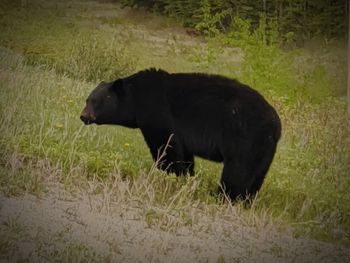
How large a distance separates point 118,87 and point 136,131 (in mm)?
437

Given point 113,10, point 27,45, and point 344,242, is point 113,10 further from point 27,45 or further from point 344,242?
point 344,242

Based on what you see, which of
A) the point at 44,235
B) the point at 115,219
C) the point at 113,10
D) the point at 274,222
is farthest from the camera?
the point at 113,10

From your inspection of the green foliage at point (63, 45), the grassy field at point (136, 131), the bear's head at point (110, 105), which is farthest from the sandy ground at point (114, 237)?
the green foliage at point (63, 45)

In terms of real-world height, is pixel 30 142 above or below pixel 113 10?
below

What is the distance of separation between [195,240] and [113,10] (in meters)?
1.52

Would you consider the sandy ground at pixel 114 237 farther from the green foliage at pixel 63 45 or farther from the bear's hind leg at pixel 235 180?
the green foliage at pixel 63 45

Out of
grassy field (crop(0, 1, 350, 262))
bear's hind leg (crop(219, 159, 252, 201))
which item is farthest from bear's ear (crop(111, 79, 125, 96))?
bear's hind leg (crop(219, 159, 252, 201))

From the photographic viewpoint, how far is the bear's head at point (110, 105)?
5223 mm

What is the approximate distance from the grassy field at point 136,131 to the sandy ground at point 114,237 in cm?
6

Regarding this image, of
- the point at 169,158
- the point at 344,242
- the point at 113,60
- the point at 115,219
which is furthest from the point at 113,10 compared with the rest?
the point at 344,242

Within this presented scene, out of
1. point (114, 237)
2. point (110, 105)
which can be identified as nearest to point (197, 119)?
point (110, 105)

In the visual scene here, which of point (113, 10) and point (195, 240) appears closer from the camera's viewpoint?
point (195, 240)

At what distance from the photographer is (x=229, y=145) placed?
503 cm

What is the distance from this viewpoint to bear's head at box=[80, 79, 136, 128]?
5.22 m
